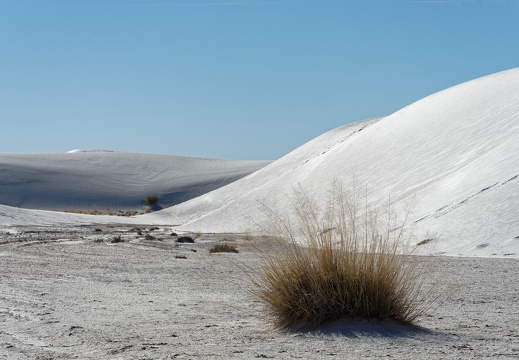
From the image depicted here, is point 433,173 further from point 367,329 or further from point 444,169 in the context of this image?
point 367,329

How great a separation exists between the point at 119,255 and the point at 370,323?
509 inches

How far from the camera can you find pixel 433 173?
30906mm

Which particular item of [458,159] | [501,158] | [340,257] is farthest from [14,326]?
[458,159]

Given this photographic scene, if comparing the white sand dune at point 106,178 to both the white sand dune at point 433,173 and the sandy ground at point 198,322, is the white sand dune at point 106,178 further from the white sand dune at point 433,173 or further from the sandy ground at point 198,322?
the sandy ground at point 198,322

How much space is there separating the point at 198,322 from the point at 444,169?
23262 millimetres

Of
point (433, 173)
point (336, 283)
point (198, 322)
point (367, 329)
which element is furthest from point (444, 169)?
point (367, 329)

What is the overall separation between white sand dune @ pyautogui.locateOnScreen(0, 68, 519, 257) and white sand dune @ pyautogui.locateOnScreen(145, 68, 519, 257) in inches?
2.0

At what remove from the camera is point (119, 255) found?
65.2 feet

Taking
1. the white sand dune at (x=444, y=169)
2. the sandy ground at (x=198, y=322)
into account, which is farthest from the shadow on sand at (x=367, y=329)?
the white sand dune at (x=444, y=169)

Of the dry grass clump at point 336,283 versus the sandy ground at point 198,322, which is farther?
the dry grass clump at point 336,283

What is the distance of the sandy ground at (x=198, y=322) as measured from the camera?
6895 mm

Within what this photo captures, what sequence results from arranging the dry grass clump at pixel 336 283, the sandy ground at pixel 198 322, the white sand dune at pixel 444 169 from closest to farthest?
1. the sandy ground at pixel 198 322
2. the dry grass clump at pixel 336 283
3. the white sand dune at pixel 444 169

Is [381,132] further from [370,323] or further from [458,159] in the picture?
[370,323]

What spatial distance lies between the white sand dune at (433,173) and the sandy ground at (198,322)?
5.50ft
